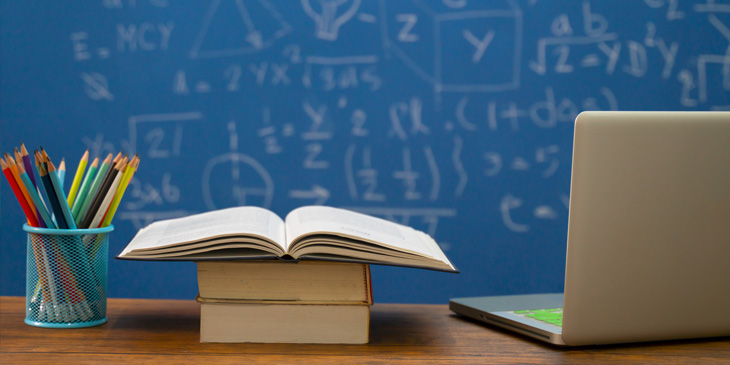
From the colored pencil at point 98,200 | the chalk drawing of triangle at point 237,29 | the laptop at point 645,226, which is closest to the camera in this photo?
the laptop at point 645,226

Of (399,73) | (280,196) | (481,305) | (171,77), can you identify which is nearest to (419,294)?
(280,196)

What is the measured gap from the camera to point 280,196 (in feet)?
7.13

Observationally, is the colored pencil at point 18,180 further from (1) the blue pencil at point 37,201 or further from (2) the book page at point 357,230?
(2) the book page at point 357,230

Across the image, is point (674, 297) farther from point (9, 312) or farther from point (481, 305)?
point (9, 312)

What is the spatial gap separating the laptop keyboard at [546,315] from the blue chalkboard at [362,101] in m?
1.33

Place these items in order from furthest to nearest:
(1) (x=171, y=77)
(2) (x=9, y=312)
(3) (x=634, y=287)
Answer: (1) (x=171, y=77), (2) (x=9, y=312), (3) (x=634, y=287)

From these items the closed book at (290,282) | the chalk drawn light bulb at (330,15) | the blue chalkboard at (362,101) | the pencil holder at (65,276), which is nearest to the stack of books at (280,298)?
the closed book at (290,282)

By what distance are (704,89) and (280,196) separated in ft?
5.13

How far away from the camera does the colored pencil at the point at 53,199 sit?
2.22 feet

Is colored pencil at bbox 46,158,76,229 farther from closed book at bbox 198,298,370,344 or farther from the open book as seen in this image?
closed book at bbox 198,298,370,344

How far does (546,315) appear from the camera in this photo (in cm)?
79

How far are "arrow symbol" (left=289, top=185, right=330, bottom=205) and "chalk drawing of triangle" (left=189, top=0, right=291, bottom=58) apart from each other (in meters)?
0.52

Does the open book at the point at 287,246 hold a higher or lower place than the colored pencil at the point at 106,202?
lower

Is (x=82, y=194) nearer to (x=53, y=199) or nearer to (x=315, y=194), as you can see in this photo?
(x=53, y=199)
